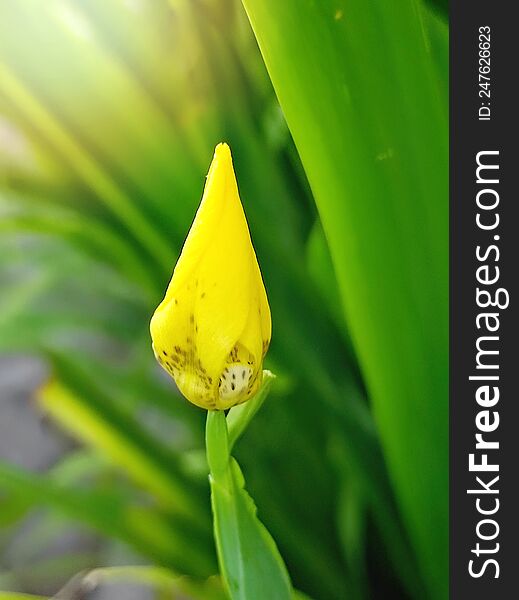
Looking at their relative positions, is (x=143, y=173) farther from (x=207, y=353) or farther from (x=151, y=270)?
(x=207, y=353)

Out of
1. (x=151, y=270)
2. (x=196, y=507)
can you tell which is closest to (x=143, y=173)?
(x=151, y=270)

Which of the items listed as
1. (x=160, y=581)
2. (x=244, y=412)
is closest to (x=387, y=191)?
(x=244, y=412)

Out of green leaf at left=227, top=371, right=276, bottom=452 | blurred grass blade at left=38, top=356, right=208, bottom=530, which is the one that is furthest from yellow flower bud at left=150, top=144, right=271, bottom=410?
blurred grass blade at left=38, top=356, right=208, bottom=530

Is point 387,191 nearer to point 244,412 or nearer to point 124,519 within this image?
point 244,412

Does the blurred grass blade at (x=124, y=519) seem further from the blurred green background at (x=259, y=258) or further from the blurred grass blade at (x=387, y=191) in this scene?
the blurred grass blade at (x=387, y=191)

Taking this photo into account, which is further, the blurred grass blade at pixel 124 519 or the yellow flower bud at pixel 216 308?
the blurred grass blade at pixel 124 519

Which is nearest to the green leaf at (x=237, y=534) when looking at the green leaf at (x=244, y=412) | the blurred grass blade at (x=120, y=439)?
the green leaf at (x=244, y=412)
